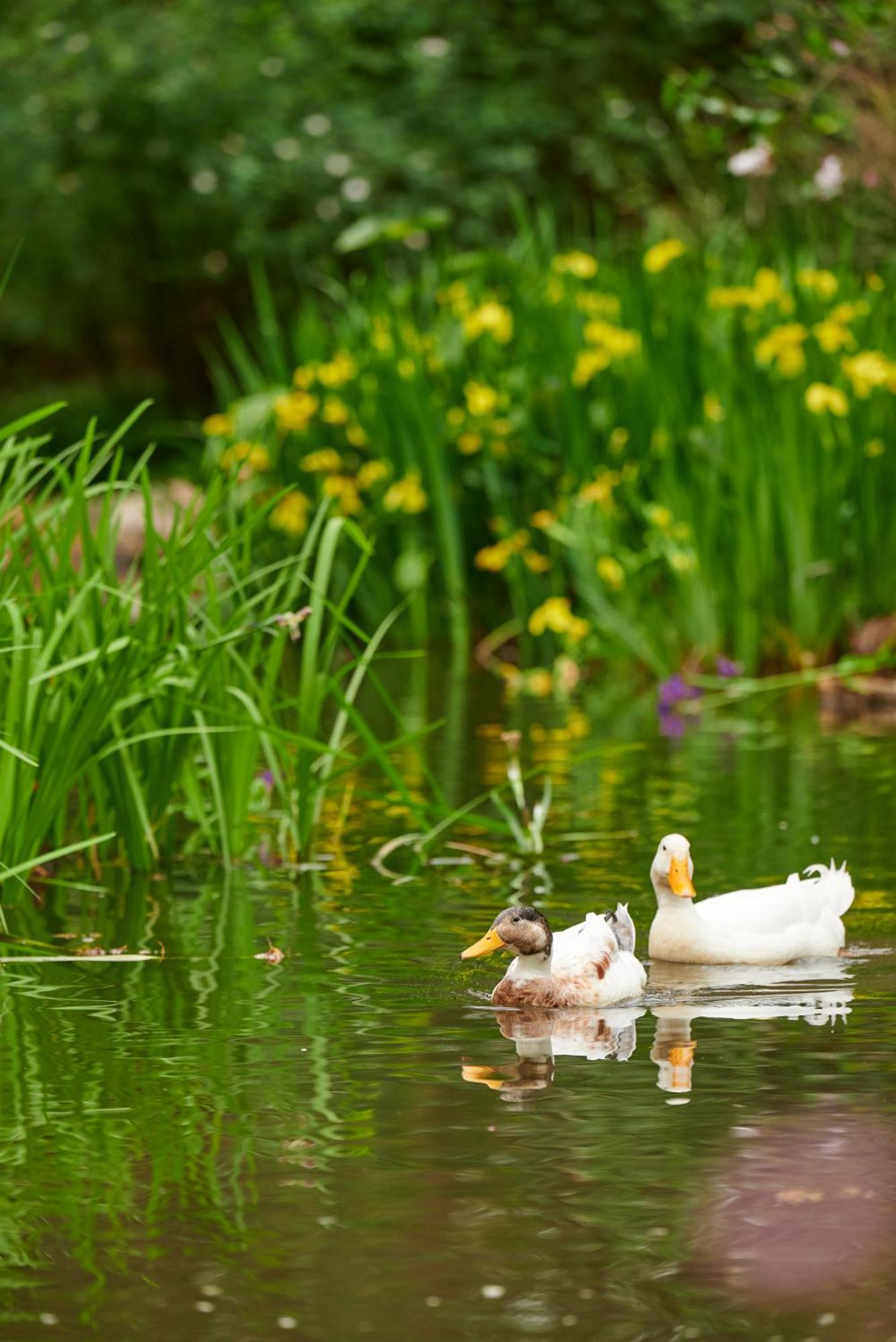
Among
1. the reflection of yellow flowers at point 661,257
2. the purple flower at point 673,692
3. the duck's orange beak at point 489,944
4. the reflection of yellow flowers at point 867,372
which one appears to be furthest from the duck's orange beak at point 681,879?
the reflection of yellow flowers at point 661,257

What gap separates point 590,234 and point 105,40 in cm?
429

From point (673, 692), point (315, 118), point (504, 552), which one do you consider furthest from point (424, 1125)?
point (315, 118)

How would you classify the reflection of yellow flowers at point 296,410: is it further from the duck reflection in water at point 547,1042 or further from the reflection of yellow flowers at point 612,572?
the duck reflection in water at point 547,1042

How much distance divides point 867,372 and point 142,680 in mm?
4710

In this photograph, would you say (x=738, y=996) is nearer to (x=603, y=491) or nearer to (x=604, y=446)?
(x=603, y=491)

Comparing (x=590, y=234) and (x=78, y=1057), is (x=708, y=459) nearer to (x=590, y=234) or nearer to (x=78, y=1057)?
(x=78, y=1057)

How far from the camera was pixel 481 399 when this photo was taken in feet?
35.1

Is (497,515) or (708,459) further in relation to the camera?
(497,515)

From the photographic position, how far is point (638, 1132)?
138 inches

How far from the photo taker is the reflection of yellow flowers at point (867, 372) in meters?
9.38

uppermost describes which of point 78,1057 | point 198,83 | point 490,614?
point 198,83

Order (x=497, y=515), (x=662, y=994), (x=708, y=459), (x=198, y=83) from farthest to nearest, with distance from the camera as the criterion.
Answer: (x=198, y=83) < (x=497, y=515) < (x=708, y=459) < (x=662, y=994)

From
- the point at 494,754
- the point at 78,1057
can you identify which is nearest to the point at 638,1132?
the point at 78,1057

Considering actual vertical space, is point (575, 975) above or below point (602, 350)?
below
